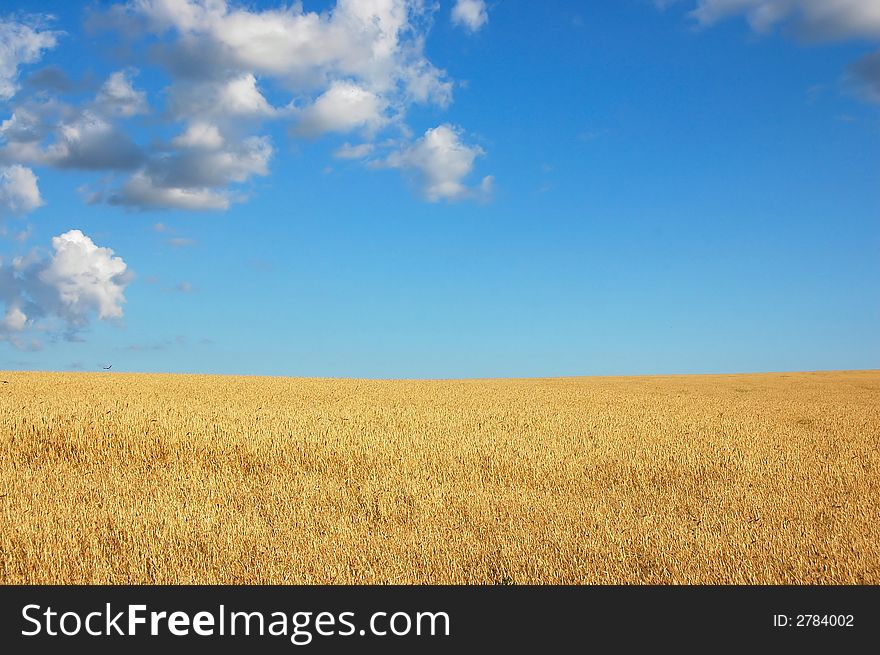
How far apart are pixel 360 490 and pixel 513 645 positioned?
19.8 ft

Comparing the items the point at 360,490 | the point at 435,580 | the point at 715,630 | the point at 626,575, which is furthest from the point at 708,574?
the point at 360,490

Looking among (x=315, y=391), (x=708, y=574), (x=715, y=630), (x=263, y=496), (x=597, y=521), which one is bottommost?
(x=715, y=630)

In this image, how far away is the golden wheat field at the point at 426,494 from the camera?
7.98 metres

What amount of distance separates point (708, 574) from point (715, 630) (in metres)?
1.36

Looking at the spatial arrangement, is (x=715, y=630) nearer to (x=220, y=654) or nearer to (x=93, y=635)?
(x=220, y=654)

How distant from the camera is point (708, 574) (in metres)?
7.62

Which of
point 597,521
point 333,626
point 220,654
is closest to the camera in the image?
point 220,654

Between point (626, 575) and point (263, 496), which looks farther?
point (263, 496)

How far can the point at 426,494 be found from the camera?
11438 mm

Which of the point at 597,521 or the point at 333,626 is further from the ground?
the point at 597,521

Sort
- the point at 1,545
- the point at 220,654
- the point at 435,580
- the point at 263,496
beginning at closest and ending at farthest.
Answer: the point at 220,654 < the point at 435,580 < the point at 1,545 < the point at 263,496

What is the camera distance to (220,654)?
5875mm

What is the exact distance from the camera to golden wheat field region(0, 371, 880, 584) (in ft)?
26.2

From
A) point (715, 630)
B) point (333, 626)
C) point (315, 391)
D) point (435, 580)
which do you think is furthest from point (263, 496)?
point (315, 391)
